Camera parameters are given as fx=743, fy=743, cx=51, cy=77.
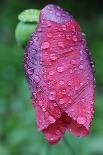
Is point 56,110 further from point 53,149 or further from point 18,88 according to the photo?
point 18,88

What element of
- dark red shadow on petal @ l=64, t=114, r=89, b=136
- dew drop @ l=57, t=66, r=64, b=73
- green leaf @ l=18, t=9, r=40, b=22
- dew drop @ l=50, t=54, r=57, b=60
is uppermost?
green leaf @ l=18, t=9, r=40, b=22

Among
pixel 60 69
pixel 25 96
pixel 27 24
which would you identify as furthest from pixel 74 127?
pixel 25 96

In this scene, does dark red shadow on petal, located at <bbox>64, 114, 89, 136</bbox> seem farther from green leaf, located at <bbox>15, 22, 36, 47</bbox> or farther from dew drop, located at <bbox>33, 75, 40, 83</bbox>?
green leaf, located at <bbox>15, 22, 36, 47</bbox>

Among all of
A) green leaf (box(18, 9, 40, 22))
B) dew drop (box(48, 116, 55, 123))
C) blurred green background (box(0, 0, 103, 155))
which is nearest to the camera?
dew drop (box(48, 116, 55, 123))

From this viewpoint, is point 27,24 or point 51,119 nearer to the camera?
point 51,119

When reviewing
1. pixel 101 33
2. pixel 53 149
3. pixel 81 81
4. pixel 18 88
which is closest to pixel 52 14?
pixel 81 81

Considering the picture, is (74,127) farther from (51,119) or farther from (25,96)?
(25,96)

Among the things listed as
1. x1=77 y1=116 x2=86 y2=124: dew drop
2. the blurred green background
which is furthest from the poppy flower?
the blurred green background
